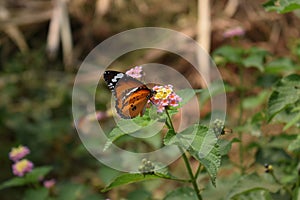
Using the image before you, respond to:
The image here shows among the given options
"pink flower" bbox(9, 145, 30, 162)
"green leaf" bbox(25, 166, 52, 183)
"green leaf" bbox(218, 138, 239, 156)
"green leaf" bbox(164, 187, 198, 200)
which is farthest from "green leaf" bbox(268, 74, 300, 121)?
"pink flower" bbox(9, 145, 30, 162)

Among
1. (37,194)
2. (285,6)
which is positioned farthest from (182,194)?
(37,194)

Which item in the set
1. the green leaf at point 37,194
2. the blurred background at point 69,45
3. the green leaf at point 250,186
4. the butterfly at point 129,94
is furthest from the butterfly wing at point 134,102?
the blurred background at point 69,45

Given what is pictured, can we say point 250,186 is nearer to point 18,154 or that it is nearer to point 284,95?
point 284,95

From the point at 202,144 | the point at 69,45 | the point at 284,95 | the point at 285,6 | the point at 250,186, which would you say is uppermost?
the point at 69,45

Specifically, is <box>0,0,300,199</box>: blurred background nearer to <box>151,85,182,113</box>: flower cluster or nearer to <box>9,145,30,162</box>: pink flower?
<box>9,145,30,162</box>: pink flower

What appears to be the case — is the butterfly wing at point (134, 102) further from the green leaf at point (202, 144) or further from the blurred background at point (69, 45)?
the blurred background at point (69, 45)

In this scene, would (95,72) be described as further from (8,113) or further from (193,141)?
(193,141)

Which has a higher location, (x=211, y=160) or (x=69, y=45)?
(x=69, y=45)

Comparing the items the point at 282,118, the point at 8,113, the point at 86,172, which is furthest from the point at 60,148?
the point at 282,118
